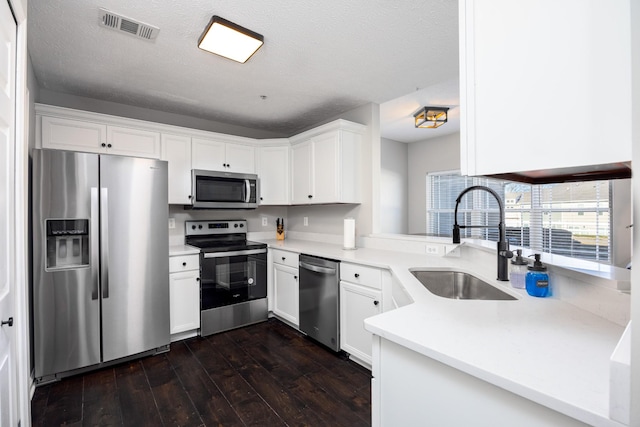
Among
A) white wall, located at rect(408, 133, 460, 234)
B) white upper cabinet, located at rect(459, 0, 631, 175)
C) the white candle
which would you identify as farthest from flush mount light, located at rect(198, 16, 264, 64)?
white wall, located at rect(408, 133, 460, 234)

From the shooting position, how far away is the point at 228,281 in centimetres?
304

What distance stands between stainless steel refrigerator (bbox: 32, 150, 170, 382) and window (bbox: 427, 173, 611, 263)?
3265 mm

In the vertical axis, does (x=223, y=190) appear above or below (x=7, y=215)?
above

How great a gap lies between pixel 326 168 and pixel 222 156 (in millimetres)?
1236

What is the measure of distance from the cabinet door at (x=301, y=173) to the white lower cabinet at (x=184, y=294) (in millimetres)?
1341

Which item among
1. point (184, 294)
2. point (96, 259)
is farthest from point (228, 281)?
point (96, 259)

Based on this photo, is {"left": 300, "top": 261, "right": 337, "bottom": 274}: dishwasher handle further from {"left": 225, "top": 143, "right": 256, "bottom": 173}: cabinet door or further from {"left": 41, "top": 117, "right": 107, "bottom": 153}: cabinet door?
{"left": 41, "top": 117, "right": 107, "bottom": 153}: cabinet door

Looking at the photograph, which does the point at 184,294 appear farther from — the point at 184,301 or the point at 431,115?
the point at 431,115

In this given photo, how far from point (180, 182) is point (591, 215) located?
4822 millimetres

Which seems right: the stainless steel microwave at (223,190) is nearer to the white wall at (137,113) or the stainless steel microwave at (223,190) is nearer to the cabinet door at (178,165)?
the cabinet door at (178,165)

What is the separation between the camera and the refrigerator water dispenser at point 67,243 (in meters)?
2.16

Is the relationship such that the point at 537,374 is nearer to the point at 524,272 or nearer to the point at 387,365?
the point at 387,365

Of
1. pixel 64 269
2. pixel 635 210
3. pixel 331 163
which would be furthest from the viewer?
pixel 331 163

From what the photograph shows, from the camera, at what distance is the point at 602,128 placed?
58 cm
